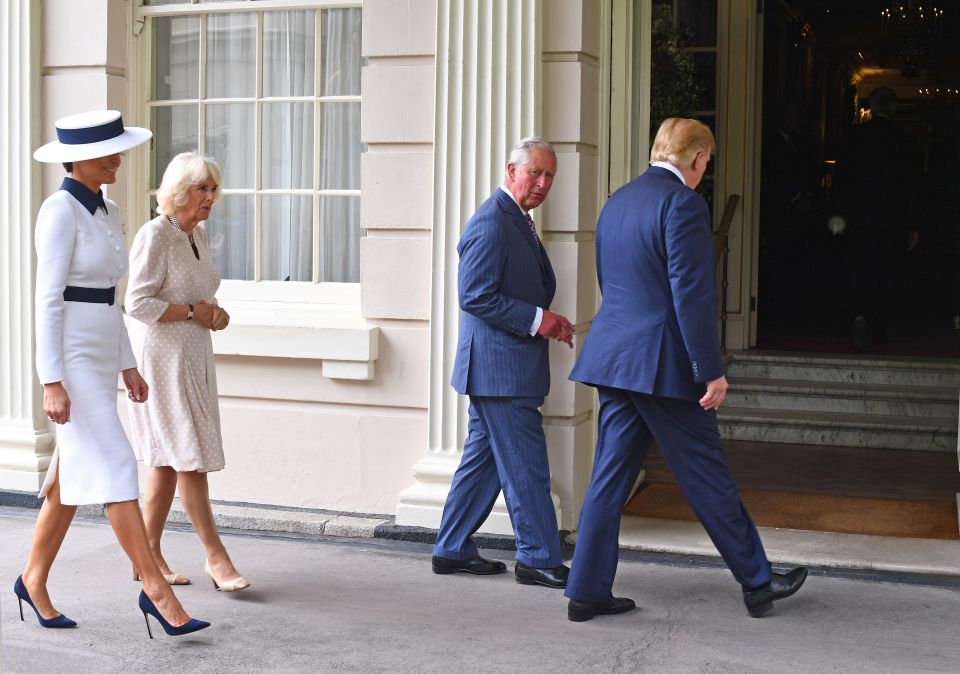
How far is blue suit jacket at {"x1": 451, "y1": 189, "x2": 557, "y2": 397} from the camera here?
5234mm

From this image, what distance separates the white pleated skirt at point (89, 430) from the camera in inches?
182

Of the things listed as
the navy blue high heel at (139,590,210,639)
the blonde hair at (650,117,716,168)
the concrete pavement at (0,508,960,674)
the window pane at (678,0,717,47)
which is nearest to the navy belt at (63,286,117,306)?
the navy blue high heel at (139,590,210,639)

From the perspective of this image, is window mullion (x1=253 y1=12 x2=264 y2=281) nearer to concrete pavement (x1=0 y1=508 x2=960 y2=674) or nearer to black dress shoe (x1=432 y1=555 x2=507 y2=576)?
concrete pavement (x1=0 y1=508 x2=960 y2=674)

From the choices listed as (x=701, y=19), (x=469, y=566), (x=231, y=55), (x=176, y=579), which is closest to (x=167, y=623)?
(x=176, y=579)

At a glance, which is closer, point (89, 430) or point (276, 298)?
point (89, 430)

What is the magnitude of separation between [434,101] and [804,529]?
2611mm

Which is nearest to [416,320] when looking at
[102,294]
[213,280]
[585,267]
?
[585,267]

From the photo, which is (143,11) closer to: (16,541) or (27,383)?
(27,383)

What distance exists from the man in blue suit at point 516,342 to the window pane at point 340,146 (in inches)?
62.0

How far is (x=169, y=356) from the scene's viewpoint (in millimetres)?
5215

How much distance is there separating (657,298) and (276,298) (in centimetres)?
270

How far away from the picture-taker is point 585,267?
6.16 metres

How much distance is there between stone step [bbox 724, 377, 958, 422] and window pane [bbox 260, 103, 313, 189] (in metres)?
3.40

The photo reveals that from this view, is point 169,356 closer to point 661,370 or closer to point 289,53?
point 661,370
